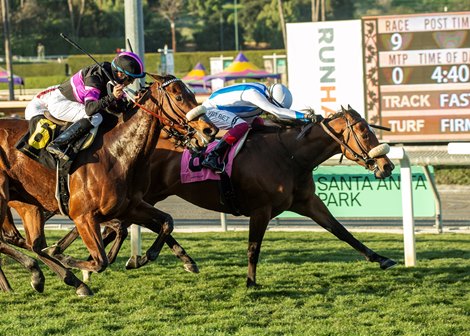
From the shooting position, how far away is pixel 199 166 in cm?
815

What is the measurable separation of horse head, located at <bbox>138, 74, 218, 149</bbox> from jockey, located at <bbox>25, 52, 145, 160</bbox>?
22cm

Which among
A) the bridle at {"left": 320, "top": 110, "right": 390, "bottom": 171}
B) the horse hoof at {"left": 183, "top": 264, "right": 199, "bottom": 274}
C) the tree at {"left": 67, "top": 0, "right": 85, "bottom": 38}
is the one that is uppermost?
the tree at {"left": 67, "top": 0, "right": 85, "bottom": 38}

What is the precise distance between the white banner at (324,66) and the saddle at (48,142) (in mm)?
10625

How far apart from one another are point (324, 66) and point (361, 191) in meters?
6.74

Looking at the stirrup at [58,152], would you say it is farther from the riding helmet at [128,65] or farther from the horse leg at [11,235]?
the horse leg at [11,235]

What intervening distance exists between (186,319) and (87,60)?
172ft

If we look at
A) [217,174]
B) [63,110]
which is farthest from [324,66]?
[63,110]

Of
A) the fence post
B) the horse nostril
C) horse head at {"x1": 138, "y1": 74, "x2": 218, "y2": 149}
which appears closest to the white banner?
the fence post

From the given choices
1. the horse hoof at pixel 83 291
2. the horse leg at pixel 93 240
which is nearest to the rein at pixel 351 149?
the horse leg at pixel 93 240

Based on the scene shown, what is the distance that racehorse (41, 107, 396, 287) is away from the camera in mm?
7727

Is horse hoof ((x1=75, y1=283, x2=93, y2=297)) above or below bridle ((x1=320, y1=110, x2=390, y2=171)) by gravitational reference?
below

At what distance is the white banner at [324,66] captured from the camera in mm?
17578

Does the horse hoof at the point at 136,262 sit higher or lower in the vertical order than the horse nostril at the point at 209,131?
lower

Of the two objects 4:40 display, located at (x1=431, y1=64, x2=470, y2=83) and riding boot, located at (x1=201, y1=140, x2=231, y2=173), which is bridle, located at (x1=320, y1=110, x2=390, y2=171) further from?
4:40 display, located at (x1=431, y1=64, x2=470, y2=83)
